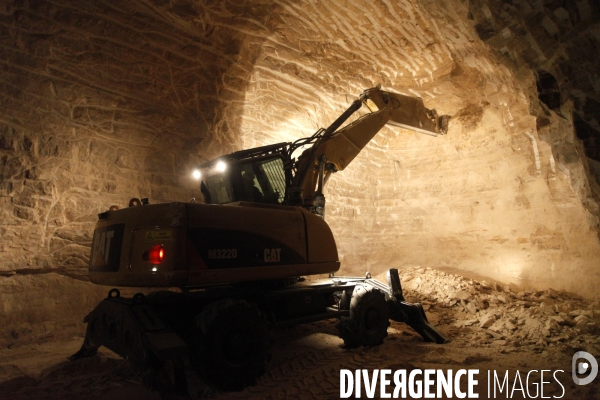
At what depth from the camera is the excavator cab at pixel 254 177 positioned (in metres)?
4.80

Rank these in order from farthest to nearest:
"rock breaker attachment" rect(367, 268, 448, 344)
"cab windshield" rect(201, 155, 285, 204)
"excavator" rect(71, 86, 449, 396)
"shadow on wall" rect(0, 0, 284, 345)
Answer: "shadow on wall" rect(0, 0, 284, 345) → "rock breaker attachment" rect(367, 268, 448, 344) → "cab windshield" rect(201, 155, 285, 204) → "excavator" rect(71, 86, 449, 396)

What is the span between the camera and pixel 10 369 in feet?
13.0

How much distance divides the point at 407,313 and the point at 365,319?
34.1 inches

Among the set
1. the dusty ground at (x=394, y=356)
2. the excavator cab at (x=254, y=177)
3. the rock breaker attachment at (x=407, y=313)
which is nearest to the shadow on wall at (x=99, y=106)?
the dusty ground at (x=394, y=356)

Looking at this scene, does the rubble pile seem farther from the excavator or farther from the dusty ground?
the excavator

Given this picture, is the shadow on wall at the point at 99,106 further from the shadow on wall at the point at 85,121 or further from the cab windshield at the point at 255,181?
the cab windshield at the point at 255,181

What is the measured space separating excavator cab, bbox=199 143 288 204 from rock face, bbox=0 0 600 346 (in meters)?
2.20

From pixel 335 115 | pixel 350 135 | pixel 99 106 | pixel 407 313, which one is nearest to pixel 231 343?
pixel 407 313

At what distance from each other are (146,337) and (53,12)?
16.3 ft

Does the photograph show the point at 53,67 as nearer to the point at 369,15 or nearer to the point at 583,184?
the point at 369,15

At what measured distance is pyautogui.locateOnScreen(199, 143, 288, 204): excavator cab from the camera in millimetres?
4797

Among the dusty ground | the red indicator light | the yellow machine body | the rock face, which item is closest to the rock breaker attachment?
the dusty ground

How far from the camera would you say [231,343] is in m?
3.43

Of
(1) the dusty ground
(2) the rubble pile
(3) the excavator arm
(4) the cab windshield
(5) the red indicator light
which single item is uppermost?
(3) the excavator arm
